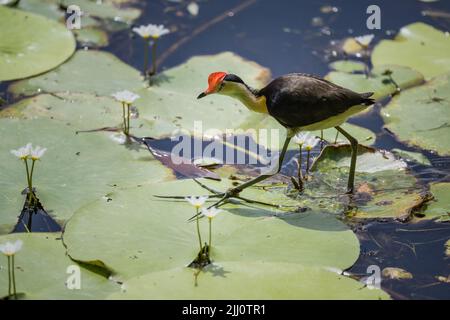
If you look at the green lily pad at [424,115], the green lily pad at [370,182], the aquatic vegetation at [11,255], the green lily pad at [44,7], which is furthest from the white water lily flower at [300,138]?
the green lily pad at [44,7]

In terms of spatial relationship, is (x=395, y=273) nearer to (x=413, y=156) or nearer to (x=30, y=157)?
(x=413, y=156)

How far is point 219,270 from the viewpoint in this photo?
12.8ft

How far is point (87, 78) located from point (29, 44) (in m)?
0.75

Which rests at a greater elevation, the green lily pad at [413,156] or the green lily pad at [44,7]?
the green lily pad at [44,7]

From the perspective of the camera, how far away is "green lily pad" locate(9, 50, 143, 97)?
20.0 ft

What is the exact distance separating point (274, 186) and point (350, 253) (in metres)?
0.97

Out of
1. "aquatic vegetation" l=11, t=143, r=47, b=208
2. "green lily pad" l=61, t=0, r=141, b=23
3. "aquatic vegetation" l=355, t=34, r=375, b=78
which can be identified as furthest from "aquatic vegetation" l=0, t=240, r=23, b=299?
"green lily pad" l=61, t=0, r=141, b=23

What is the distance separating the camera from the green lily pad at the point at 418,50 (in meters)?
6.73

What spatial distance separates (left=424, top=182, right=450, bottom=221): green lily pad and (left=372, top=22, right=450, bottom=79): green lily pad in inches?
76.5

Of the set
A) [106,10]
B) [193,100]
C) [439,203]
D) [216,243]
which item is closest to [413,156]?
[439,203]

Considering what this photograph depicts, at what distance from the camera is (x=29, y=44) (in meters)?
6.55

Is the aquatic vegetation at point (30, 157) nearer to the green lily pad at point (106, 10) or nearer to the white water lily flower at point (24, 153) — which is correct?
the white water lily flower at point (24, 153)

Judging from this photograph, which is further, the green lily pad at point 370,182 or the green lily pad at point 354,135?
the green lily pad at point 354,135

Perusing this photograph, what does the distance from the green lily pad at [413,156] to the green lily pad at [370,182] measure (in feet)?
0.50
